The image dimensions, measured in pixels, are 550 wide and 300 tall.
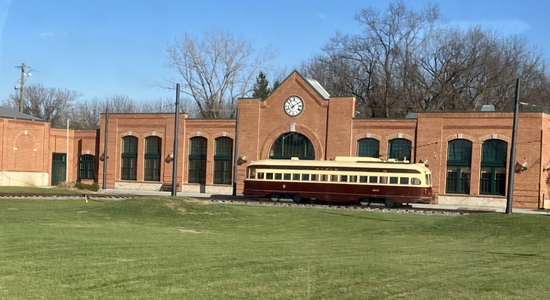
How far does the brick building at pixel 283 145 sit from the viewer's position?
4022 cm

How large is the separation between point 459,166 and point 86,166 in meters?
32.5

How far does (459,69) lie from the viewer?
6362 cm

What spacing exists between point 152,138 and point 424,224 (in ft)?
104

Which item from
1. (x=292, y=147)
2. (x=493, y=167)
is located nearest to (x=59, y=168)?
(x=292, y=147)

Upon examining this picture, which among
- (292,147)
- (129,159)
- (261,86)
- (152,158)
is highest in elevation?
(261,86)

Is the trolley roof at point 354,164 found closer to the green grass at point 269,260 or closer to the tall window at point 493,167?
the tall window at point 493,167

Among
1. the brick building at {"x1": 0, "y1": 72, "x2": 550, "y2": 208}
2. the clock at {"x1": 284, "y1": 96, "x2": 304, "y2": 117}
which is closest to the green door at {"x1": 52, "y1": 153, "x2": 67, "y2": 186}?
the brick building at {"x1": 0, "y1": 72, "x2": 550, "y2": 208}

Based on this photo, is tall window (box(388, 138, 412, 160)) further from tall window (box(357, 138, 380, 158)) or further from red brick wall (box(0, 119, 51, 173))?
red brick wall (box(0, 119, 51, 173))

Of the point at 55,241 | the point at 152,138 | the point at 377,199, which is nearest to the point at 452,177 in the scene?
the point at 377,199

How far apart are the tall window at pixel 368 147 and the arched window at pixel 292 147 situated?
143 inches

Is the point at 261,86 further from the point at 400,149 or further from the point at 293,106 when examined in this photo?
the point at 400,149

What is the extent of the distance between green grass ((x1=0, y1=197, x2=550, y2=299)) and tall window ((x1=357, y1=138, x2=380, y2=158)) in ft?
66.0

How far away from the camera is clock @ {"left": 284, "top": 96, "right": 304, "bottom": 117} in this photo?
1800 inches

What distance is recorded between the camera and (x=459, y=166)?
41375 millimetres
